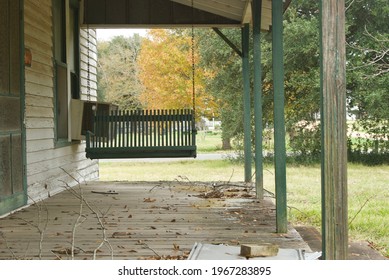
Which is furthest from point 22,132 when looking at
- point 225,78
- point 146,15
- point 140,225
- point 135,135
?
point 225,78

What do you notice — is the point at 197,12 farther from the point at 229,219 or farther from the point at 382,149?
the point at 382,149

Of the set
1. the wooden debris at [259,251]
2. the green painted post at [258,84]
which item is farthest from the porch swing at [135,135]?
the wooden debris at [259,251]

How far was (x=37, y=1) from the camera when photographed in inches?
354

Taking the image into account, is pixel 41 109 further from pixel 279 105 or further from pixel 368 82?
pixel 368 82

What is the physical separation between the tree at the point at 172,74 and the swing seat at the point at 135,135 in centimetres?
1222

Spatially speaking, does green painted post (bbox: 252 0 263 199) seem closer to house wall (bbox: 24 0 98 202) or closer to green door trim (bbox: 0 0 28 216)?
house wall (bbox: 24 0 98 202)

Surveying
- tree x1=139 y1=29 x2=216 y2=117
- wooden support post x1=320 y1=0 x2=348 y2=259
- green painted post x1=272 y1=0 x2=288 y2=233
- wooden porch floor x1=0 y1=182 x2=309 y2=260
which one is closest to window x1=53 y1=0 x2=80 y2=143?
wooden porch floor x1=0 y1=182 x2=309 y2=260

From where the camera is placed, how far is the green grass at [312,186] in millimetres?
9797

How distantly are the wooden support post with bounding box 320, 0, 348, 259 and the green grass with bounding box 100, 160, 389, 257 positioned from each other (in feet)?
9.18

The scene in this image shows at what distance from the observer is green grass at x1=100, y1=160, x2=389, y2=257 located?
9797 millimetres

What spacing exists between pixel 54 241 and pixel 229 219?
6.94 feet

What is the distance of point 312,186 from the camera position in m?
14.8

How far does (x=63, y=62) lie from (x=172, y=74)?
12426 mm
